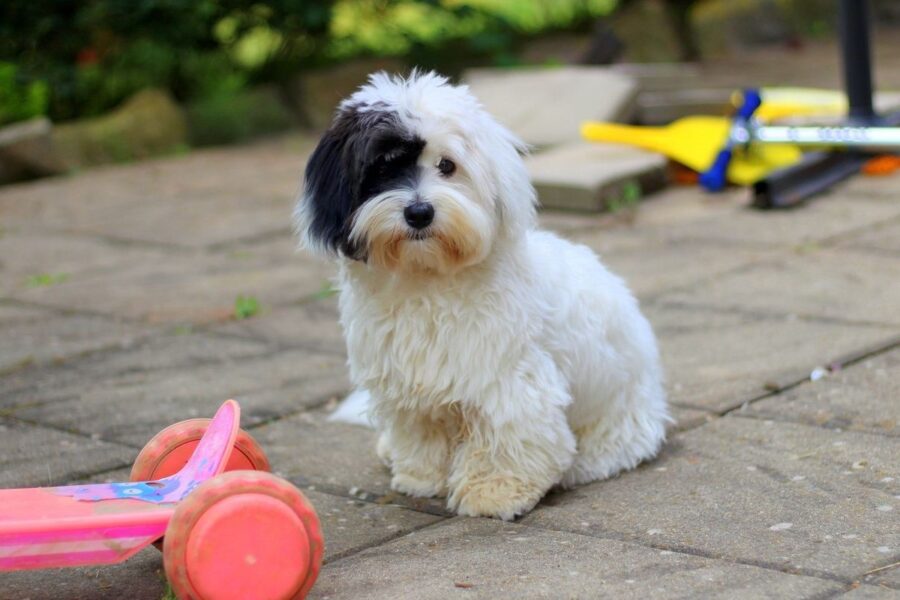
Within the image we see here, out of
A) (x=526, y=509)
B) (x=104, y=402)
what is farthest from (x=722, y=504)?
(x=104, y=402)

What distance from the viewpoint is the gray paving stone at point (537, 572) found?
2.91 meters

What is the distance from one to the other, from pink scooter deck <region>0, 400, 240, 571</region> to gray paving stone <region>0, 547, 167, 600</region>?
0.24 m

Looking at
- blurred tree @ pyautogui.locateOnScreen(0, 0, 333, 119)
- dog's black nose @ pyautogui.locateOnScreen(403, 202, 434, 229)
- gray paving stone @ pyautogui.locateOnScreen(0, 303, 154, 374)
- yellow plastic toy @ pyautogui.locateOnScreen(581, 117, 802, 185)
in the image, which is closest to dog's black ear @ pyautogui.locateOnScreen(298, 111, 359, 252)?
dog's black nose @ pyautogui.locateOnScreen(403, 202, 434, 229)

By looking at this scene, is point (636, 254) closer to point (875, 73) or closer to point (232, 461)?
point (232, 461)

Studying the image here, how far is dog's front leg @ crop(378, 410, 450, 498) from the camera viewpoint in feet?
12.3

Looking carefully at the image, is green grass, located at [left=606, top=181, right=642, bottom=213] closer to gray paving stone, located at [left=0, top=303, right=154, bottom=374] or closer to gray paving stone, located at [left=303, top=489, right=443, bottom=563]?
gray paving stone, located at [left=0, top=303, right=154, bottom=374]

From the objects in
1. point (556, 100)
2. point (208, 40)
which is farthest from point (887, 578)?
point (208, 40)

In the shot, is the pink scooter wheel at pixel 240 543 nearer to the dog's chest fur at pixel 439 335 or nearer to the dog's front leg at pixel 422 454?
the dog's chest fur at pixel 439 335

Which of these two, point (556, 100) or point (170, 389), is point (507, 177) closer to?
point (170, 389)

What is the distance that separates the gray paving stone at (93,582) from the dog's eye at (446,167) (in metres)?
1.22

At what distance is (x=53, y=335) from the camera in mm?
5676

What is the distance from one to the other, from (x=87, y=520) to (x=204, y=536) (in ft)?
0.90

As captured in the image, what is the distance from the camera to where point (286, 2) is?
34.3 ft

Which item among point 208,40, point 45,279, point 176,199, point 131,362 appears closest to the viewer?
point 131,362
